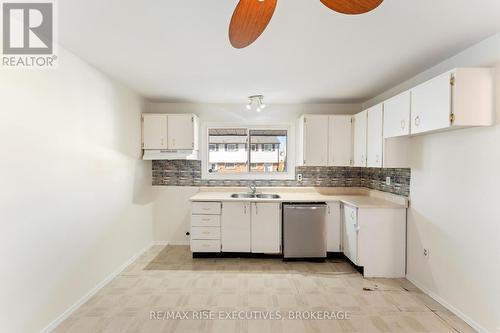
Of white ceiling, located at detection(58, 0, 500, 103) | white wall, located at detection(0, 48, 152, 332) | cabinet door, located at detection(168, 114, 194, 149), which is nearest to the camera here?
white ceiling, located at detection(58, 0, 500, 103)

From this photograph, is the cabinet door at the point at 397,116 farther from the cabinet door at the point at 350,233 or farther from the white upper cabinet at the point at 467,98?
the cabinet door at the point at 350,233

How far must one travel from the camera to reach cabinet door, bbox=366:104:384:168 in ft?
10.0

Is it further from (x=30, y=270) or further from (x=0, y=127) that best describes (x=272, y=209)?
(x=0, y=127)

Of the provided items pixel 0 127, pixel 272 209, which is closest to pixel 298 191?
pixel 272 209

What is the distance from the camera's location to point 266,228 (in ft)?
11.9

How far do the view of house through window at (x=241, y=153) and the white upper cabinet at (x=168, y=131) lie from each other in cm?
52

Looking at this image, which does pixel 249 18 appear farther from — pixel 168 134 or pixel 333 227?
pixel 333 227

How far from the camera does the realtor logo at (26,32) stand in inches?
65.7

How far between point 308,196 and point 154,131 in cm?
261

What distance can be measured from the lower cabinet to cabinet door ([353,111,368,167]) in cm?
79

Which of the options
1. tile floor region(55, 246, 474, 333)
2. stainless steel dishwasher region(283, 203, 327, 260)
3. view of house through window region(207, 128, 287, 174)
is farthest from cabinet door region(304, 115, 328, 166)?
tile floor region(55, 246, 474, 333)

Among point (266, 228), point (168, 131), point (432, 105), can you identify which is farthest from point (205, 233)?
point (432, 105)

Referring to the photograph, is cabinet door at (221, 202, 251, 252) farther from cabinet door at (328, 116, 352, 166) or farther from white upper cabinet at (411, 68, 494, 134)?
white upper cabinet at (411, 68, 494, 134)

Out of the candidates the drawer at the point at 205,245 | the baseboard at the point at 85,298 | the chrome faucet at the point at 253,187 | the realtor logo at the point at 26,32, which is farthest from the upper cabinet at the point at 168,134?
the realtor logo at the point at 26,32
